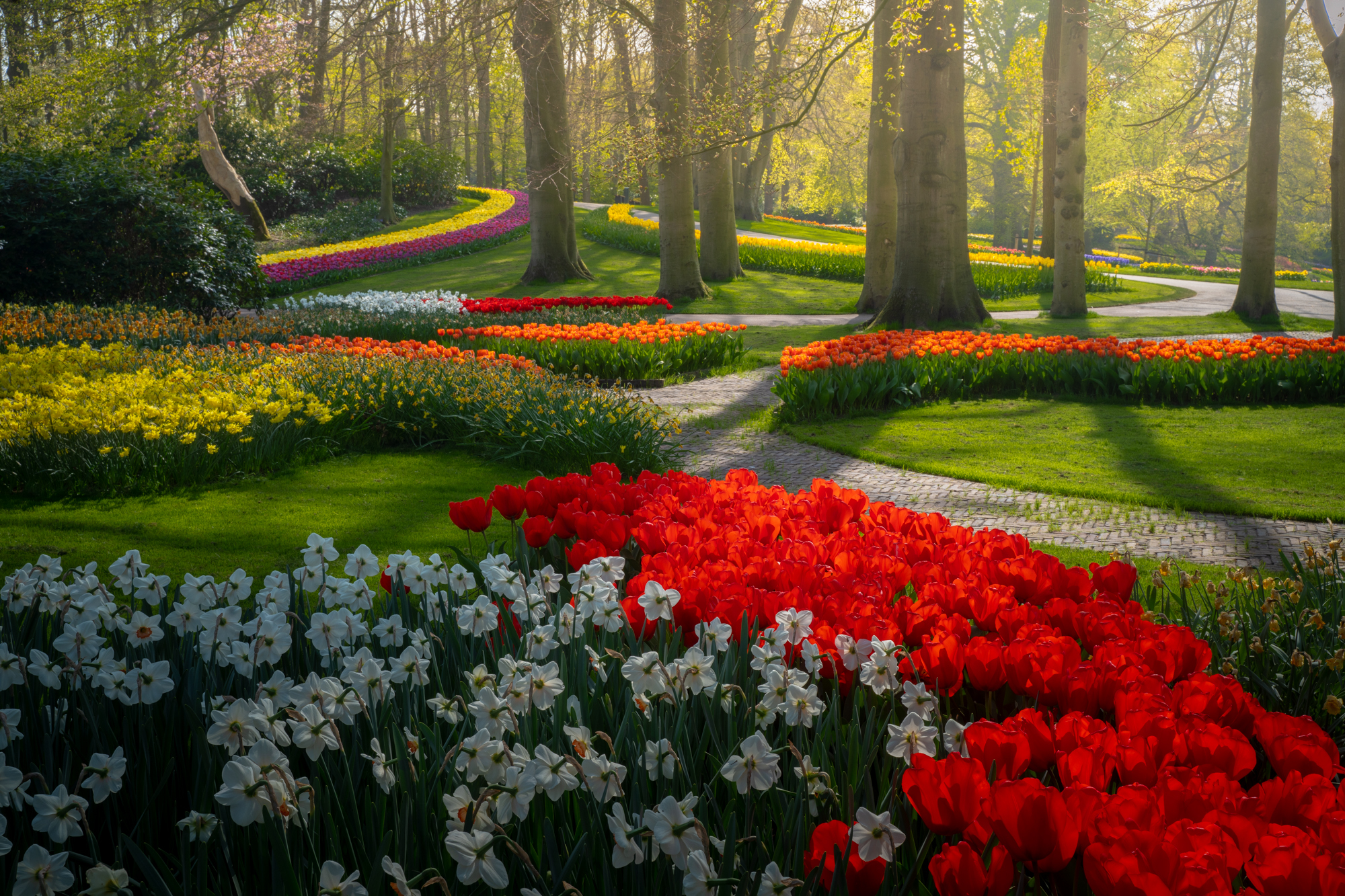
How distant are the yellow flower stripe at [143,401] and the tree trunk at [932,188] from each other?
8270 mm

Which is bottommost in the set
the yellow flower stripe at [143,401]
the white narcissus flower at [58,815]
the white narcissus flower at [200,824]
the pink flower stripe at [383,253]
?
the white narcissus flower at [200,824]

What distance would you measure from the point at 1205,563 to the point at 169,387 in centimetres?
676

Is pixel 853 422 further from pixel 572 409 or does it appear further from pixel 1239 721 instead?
pixel 1239 721

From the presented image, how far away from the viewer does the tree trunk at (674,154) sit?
1273 centimetres

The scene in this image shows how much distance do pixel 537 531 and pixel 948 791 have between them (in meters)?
1.85

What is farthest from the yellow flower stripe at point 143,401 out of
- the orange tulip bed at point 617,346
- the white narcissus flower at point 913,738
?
the white narcissus flower at point 913,738

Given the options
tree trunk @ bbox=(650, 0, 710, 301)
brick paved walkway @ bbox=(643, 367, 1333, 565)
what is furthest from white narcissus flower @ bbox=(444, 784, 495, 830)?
tree trunk @ bbox=(650, 0, 710, 301)

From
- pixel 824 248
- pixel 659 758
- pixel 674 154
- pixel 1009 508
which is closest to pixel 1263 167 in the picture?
pixel 674 154

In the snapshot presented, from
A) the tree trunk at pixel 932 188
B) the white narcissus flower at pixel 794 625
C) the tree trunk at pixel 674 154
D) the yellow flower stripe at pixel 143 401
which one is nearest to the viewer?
the white narcissus flower at pixel 794 625

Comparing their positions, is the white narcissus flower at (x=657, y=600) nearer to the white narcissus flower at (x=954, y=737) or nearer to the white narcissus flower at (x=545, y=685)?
the white narcissus flower at (x=545, y=685)

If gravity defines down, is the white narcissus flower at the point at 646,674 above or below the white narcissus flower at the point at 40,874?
above

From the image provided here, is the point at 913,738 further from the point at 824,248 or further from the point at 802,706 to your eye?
the point at 824,248

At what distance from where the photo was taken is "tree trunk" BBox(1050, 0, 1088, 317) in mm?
14555

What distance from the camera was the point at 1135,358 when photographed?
345 inches
